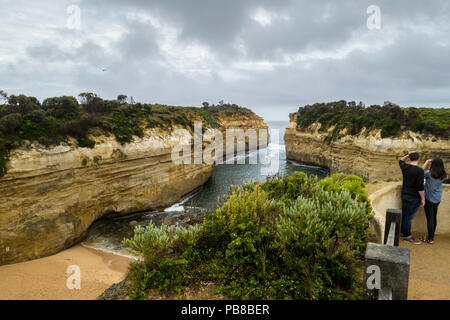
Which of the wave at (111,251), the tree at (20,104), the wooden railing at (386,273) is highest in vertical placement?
the tree at (20,104)

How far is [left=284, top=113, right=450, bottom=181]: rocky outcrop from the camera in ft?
75.2

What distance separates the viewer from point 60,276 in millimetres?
10328

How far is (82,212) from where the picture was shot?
13711mm

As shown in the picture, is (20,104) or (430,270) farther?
(20,104)

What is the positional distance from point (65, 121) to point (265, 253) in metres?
14.9

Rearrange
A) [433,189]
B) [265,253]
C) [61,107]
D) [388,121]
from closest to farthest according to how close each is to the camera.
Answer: [265,253], [433,189], [61,107], [388,121]

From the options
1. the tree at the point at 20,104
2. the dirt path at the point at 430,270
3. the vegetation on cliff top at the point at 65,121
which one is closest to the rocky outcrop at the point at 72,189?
the vegetation on cliff top at the point at 65,121

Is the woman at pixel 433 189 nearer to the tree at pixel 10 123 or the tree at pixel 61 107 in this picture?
the tree at pixel 10 123

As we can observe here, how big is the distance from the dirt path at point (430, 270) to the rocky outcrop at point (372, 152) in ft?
68.1

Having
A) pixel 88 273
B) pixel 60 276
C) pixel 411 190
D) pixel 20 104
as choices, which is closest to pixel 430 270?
pixel 411 190

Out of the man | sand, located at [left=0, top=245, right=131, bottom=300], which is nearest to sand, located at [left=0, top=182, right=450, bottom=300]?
sand, located at [left=0, top=245, right=131, bottom=300]

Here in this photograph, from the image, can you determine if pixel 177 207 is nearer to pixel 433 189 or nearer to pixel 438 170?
pixel 433 189

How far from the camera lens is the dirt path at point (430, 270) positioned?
3879 millimetres
